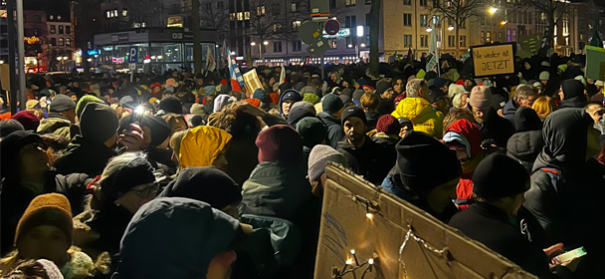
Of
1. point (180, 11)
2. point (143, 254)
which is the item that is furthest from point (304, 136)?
point (180, 11)

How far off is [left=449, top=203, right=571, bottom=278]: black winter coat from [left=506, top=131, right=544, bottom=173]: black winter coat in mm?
2455

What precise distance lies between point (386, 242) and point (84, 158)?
4.07 m

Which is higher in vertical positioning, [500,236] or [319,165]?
[319,165]

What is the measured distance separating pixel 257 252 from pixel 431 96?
7.70m

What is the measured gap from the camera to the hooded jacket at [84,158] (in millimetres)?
5426

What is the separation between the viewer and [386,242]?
1.98 metres

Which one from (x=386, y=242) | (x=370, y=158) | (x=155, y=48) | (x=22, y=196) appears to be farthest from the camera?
(x=155, y=48)

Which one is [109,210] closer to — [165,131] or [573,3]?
[165,131]

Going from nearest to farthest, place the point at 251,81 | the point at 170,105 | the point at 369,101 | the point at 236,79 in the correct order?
the point at 369,101
the point at 170,105
the point at 251,81
the point at 236,79

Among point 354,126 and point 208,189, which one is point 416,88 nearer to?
point 354,126

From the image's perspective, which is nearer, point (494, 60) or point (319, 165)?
point (319, 165)

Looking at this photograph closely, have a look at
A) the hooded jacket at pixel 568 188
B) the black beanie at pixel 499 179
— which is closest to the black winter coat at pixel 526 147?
the hooded jacket at pixel 568 188

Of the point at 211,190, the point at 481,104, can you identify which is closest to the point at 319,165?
the point at 211,190

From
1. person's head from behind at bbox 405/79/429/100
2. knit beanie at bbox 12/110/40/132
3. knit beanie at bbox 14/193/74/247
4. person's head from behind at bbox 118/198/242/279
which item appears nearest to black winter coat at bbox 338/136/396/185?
person's head from behind at bbox 405/79/429/100
